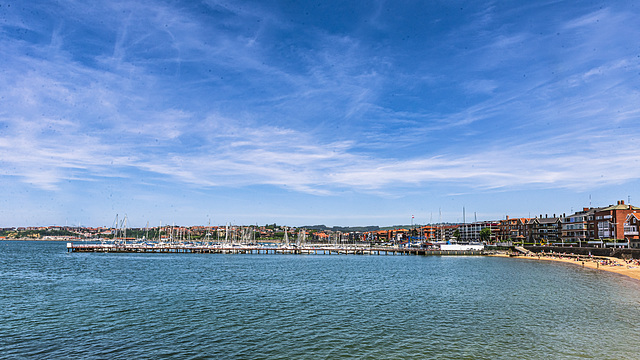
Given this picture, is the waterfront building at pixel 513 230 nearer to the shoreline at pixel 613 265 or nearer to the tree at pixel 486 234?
the tree at pixel 486 234

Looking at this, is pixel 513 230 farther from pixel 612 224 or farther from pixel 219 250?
pixel 219 250

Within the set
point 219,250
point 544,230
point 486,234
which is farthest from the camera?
point 486,234

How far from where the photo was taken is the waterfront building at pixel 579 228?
128250 millimetres

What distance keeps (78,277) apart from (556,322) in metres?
60.4

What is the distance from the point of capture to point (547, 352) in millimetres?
22875

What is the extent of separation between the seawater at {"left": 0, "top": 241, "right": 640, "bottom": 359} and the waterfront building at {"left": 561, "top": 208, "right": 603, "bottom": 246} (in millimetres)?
89581

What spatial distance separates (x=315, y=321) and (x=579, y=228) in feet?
438

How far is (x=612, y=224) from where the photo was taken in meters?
114


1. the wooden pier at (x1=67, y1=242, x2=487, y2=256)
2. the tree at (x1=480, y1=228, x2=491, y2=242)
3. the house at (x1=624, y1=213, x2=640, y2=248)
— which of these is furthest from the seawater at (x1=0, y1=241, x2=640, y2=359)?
the tree at (x1=480, y1=228, x2=491, y2=242)

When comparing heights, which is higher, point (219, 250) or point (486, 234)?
point (486, 234)

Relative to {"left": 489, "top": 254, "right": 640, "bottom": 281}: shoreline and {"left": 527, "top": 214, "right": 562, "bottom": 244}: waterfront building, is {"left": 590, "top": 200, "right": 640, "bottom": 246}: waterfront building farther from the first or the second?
{"left": 527, "top": 214, "right": 562, "bottom": 244}: waterfront building

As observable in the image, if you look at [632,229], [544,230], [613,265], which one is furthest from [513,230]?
[613,265]

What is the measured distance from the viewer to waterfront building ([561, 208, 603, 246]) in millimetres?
128250

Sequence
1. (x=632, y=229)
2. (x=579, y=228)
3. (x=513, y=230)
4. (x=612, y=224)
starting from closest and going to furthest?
(x=632, y=229) → (x=612, y=224) → (x=579, y=228) → (x=513, y=230)
